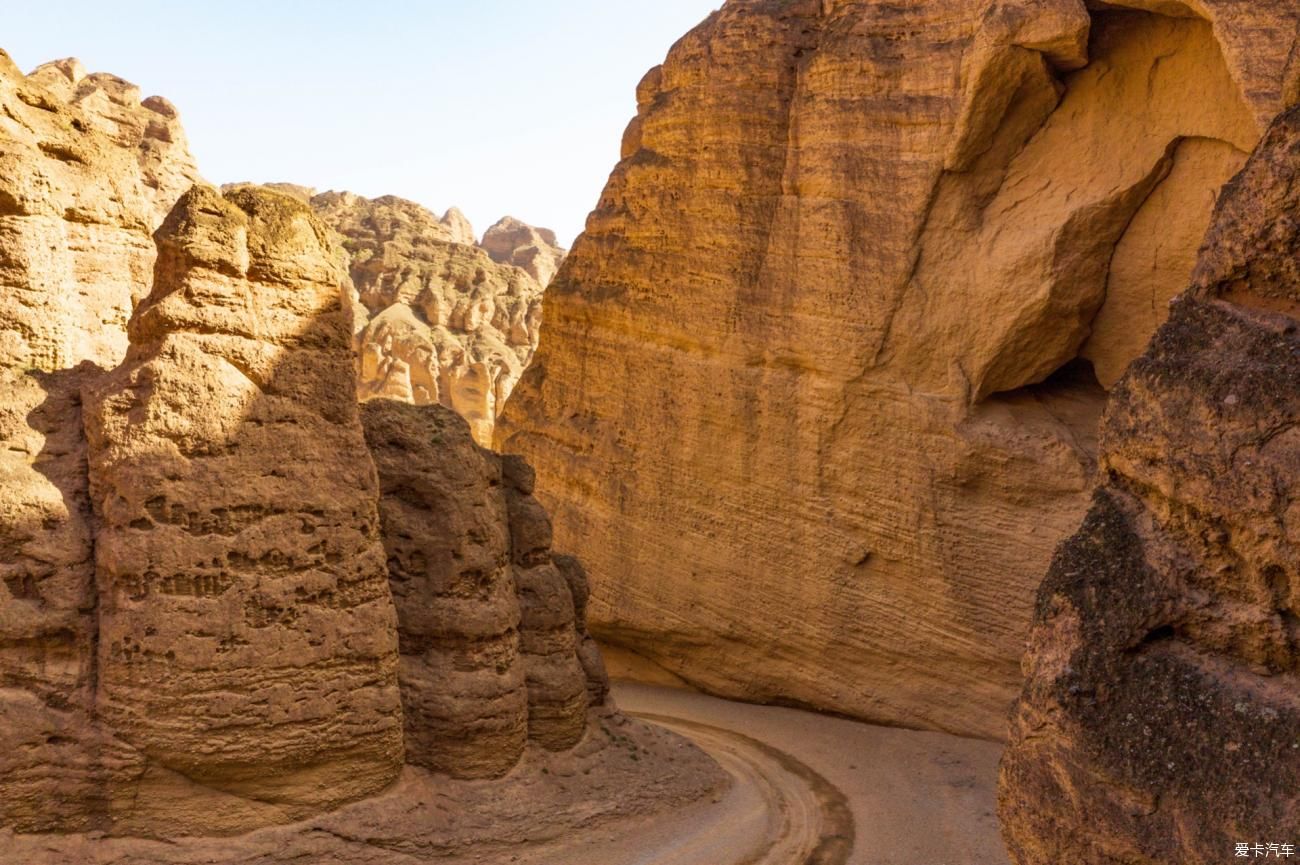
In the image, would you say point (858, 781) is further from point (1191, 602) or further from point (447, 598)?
point (1191, 602)

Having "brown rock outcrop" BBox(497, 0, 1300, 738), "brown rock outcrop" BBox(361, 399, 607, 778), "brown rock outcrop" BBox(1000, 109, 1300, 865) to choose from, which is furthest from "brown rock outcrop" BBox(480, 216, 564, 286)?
"brown rock outcrop" BBox(1000, 109, 1300, 865)

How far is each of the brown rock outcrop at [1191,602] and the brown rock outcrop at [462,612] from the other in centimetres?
426

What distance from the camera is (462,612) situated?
8.67 m

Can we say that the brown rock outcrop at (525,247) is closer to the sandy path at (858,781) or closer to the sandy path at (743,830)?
the sandy path at (858,781)

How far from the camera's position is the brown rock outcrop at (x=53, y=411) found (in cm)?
698

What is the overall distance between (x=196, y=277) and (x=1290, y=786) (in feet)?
22.8

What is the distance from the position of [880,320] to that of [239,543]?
723 cm

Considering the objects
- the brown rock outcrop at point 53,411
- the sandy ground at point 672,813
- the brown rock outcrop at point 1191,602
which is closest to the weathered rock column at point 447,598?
the sandy ground at point 672,813

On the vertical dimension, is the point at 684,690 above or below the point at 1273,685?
below

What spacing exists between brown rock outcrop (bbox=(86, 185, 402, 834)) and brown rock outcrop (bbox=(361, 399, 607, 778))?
1.80 ft

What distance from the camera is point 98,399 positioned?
747 cm

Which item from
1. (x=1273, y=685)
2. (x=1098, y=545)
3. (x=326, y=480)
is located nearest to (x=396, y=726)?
(x=326, y=480)

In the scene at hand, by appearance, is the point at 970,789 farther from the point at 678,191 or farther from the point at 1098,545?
the point at 678,191

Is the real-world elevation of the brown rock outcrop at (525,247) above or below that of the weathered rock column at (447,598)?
above
